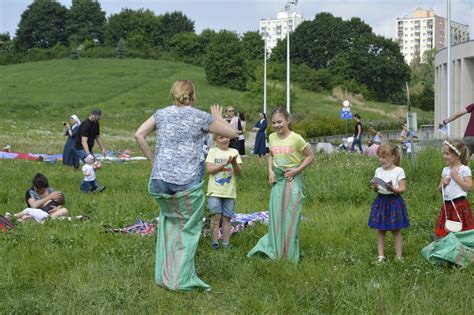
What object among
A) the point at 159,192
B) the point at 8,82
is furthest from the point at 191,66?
the point at 159,192

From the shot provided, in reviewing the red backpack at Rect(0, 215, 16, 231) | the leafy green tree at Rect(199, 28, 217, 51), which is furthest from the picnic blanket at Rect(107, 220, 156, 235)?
the leafy green tree at Rect(199, 28, 217, 51)

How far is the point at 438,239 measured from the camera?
26.1ft

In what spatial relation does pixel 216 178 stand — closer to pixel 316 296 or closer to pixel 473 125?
pixel 316 296

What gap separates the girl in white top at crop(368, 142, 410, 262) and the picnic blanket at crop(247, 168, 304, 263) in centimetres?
87

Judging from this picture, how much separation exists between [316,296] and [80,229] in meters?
4.38

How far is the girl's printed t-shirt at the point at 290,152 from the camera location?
7895 millimetres

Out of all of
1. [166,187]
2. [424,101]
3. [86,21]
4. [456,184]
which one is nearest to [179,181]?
[166,187]

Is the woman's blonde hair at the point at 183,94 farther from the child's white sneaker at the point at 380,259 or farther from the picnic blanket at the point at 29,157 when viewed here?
the picnic blanket at the point at 29,157

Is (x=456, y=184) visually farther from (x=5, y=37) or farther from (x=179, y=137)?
(x=5, y=37)

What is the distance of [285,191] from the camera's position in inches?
310

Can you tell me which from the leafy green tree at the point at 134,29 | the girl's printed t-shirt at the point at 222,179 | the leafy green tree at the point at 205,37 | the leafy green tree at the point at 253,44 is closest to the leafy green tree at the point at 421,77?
the leafy green tree at the point at 253,44

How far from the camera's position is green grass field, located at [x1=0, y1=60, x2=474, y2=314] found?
19.5 feet

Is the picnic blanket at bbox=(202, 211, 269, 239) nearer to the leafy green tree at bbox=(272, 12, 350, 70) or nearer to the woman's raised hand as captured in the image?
the woman's raised hand

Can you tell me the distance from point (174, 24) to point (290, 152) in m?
107
